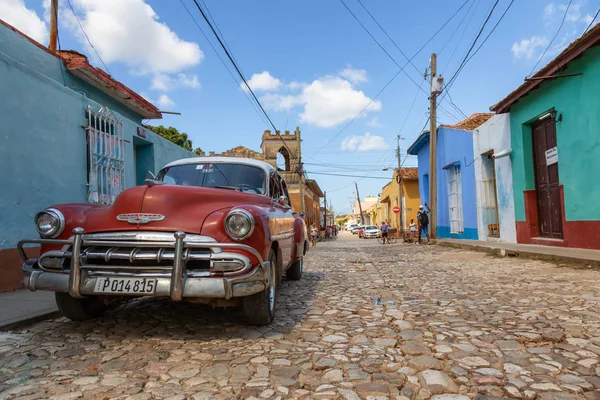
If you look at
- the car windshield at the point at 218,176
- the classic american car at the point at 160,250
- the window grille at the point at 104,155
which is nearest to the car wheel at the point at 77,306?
the classic american car at the point at 160,250

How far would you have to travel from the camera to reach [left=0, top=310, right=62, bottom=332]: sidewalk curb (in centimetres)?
343

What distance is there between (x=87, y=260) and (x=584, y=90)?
384 inches

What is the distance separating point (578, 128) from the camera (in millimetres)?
8695

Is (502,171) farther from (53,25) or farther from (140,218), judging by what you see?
(53,25)

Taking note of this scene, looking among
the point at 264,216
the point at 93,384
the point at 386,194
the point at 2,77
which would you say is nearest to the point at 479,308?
the point at 264,216

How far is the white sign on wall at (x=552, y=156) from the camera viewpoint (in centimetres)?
991

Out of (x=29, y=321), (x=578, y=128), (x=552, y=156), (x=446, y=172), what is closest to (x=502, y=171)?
(x=552, y=156)

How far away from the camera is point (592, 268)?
6547mm

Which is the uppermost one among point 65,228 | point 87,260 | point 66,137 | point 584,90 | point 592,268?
point 584,90

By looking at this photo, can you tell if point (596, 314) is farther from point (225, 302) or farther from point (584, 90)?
point (584, 90)

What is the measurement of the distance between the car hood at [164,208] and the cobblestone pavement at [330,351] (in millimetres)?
868

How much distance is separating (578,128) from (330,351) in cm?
874

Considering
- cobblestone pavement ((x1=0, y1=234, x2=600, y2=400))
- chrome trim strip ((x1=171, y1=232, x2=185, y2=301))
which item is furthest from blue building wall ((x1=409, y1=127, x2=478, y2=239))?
chrome trim strip ((x1=171, y1=232, x2=185, y2=301))

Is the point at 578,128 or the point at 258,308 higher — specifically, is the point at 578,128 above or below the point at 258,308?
above
